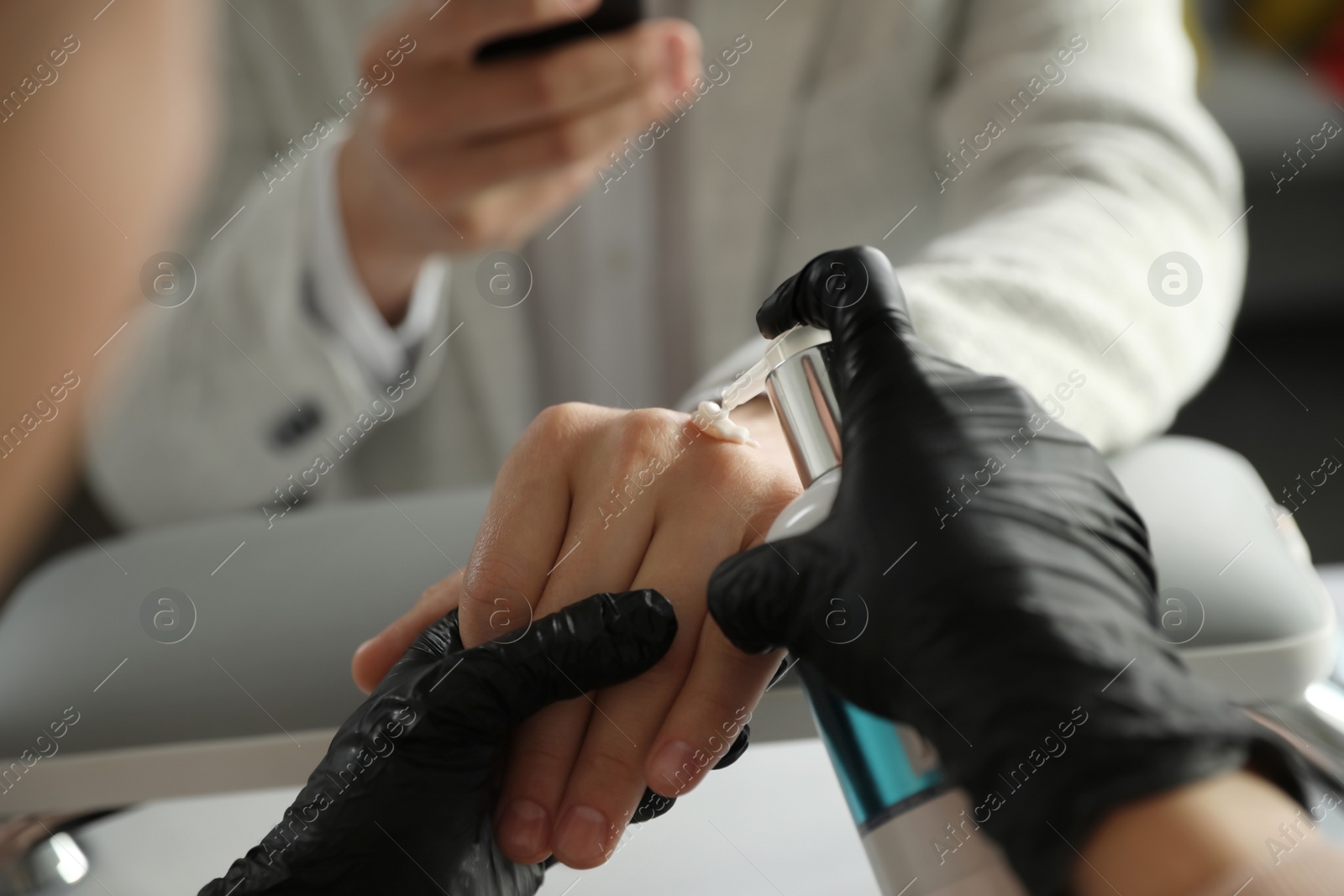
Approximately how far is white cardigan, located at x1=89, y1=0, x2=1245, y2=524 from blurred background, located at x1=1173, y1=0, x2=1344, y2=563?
0.92 meters

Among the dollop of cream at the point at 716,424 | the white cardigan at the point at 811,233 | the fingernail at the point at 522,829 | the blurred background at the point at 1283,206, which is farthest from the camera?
the blurred background at the point at 1283,206

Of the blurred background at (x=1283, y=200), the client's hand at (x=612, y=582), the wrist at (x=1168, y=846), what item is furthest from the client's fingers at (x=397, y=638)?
the blurred background at (x=1283, y=200)

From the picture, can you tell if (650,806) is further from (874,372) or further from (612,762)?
(874,372)

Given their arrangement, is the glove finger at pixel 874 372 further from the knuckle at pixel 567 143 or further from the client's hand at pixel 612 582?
the knuckle at pixel 567 143

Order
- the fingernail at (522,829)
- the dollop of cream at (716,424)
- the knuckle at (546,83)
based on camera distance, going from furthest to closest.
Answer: the knuckle at (546,83), the dollop of cream at (716,424), the fingernail at (522,829)

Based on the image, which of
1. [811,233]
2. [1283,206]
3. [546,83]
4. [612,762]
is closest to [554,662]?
[612,762]

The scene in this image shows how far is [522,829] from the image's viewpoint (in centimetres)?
30

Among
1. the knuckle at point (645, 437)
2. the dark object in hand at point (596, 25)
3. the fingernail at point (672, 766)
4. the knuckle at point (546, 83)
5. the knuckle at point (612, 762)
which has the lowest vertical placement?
the fingernail at point (672, 766)

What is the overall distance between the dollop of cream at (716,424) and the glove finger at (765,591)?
0.12 metres

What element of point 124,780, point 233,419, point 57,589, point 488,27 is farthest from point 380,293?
point 124,780

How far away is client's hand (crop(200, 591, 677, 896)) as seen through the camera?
0.89 ft

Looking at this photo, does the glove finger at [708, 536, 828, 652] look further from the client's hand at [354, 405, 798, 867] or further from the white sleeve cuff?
the white sleeve cuff

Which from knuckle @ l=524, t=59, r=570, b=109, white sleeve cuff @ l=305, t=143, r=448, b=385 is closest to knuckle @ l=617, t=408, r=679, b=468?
knuckle @ l=524, t=59, r=570, b=109

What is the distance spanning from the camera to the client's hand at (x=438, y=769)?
272 millimetres
